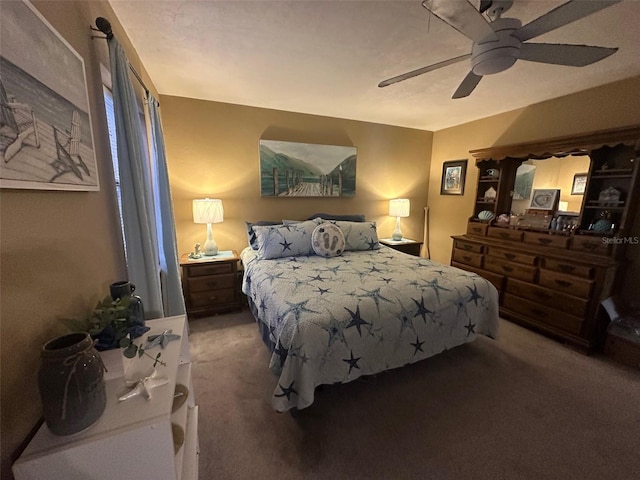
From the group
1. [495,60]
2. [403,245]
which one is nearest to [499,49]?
[495,60]

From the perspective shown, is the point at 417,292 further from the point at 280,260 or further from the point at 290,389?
the point at 280,260

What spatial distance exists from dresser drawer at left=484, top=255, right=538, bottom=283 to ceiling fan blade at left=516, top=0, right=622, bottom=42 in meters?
2.20

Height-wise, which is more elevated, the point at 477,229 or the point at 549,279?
the point at 477,229

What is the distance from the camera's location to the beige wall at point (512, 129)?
7.43 ft

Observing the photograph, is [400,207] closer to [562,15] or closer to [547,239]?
[547,239]

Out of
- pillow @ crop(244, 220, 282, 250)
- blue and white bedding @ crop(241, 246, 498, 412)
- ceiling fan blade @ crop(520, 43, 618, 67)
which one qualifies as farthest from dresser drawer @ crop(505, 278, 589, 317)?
pillow @ crop(244, 220, 282, 250)

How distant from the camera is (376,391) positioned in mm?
1815

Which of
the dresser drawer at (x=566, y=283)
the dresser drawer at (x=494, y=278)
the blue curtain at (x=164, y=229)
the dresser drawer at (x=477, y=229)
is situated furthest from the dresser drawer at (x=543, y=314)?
the blue curtain at (x=164, y=229)

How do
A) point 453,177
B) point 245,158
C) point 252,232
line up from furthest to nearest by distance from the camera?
point 453,177 < point 245,158 < point 252,232

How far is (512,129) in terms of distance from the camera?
3029 millimetres

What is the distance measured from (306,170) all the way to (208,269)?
5.63 ft

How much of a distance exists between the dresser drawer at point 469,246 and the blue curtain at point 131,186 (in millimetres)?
3278

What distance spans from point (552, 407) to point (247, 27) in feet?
10.3

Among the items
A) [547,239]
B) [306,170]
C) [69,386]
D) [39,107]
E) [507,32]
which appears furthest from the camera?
[306,170]
